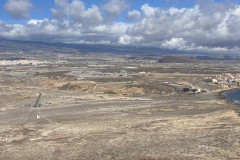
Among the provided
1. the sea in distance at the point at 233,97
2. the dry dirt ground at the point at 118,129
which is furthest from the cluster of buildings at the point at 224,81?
the dry dirt ground at the point at 118,129

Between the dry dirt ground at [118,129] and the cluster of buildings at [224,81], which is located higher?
the cluster of buildings at [224,81]

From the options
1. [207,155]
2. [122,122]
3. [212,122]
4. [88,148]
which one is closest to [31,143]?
[88,148]

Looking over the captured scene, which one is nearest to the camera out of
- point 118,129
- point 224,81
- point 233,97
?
point 118,129

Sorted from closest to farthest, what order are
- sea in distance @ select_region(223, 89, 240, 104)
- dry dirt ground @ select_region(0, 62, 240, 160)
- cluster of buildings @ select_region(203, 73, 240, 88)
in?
dry dirt ground @ select_region(0, 62, 240, 160) → sea in distance @ select_region(223, 89, 240, 104) → cluster of buildings @ select_region(203, 73, 240, 88)

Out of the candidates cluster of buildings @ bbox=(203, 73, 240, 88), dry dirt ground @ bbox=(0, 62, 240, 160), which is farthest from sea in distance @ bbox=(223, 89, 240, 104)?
cluster of buildings @ bbox=(203, 73, 240, 88)

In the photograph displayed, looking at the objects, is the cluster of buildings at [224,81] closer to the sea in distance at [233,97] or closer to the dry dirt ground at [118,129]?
the sea in distance at [233,97]

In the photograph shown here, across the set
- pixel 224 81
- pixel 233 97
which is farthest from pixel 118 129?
pixel 224 81

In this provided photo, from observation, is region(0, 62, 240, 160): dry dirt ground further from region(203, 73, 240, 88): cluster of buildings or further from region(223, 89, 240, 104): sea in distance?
region(203, 73, 240, 88): cluster of buildings

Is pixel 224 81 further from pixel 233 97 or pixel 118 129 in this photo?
pixel 118 129
